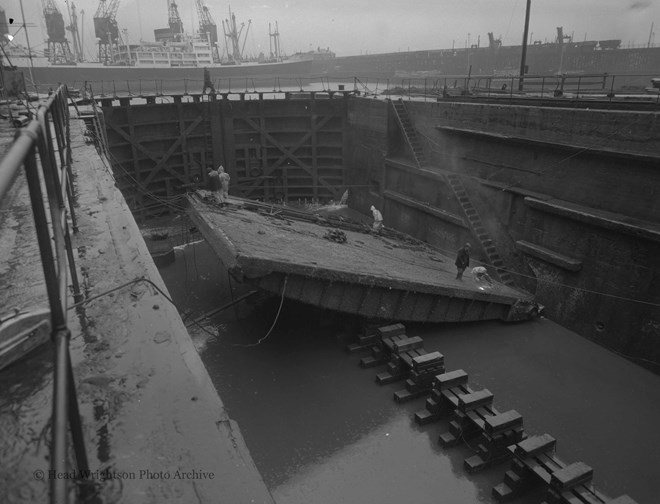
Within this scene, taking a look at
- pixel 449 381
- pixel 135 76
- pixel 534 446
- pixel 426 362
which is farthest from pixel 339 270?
pixel 135 76

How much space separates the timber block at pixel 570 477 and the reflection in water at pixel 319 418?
1067mm

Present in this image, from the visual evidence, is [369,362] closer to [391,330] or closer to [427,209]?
[391,330]

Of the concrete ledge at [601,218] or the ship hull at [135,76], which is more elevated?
the ship hull at [135,76]

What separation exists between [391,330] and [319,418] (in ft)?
9.20

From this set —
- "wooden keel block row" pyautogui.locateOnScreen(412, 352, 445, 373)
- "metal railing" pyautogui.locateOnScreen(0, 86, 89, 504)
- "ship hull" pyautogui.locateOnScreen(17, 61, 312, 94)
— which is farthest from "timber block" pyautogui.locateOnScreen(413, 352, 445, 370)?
"ship hull" pyautogui.locateOnScreen(17, 61, 312, 94)

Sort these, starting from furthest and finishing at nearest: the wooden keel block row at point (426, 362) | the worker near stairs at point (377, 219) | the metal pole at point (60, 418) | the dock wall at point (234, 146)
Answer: the dock wall at point (234, 146) → the worker near stairs at point (377, 219) → the wooden keel block row at point (426, 362) → the metal pole at point (60, 418)

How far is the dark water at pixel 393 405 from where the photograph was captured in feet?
23.6

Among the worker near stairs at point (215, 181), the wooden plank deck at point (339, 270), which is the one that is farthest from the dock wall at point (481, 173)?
the worker near stairs at point (215, 181)

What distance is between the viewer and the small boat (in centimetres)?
265

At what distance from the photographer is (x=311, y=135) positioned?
2294 centimetres

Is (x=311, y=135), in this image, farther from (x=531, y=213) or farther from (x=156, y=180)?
(x=531, y=213)

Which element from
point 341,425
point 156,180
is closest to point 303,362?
point 341,425

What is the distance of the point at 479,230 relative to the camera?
15.1m

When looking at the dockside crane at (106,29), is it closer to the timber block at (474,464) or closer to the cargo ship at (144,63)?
the cargo ship at (144,63)
